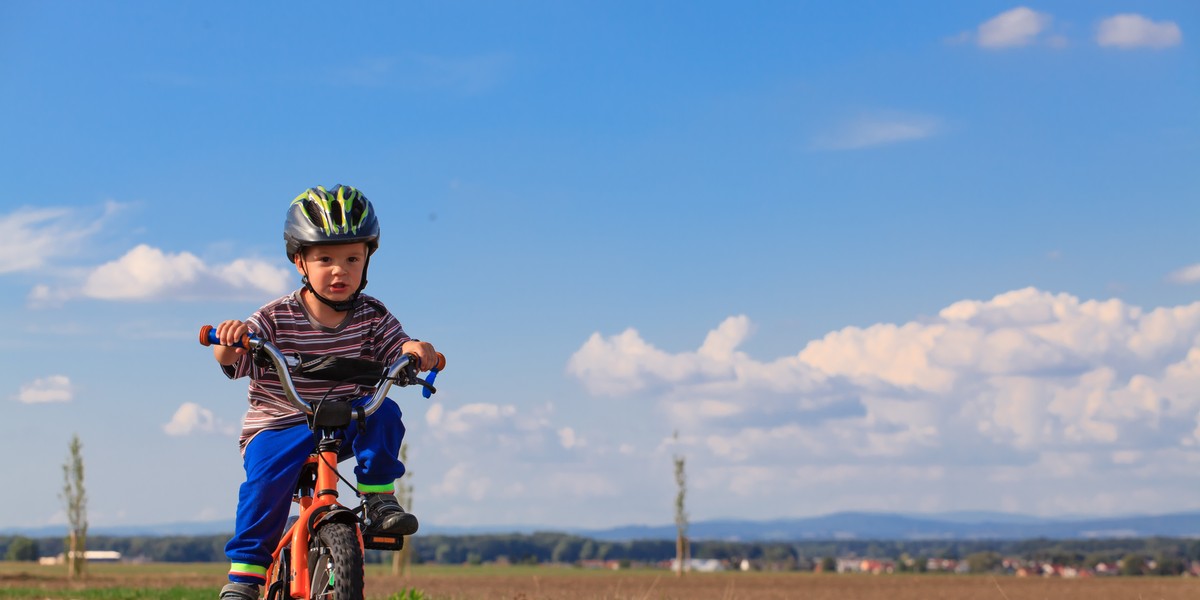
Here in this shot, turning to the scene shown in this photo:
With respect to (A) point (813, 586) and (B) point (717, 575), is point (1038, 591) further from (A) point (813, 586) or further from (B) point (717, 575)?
(B) point (717, 575)

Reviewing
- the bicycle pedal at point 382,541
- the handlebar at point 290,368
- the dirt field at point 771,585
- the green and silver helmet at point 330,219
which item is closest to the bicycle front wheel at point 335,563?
the bicycle pedal at point 382,541

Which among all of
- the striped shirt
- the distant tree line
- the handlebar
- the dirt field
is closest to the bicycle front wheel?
the handlebar

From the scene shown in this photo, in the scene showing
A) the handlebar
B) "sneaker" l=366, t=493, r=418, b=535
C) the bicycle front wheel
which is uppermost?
the handlebar

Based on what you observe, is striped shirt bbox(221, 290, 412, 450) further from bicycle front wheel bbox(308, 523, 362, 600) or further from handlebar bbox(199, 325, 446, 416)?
bicycle front wheel bbox(308, 523, 362, 600)

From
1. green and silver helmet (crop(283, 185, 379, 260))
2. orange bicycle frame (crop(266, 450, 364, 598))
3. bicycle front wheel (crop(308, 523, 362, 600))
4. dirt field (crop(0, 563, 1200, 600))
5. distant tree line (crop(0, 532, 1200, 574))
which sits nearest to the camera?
bicycle front wheel (crop(308, 523, 362, 600))

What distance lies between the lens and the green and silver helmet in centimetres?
596

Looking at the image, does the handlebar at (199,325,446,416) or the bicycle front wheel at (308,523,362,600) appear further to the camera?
the handlebar at (199,325,446,416)

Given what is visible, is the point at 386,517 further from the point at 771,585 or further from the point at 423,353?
the point at 771,585

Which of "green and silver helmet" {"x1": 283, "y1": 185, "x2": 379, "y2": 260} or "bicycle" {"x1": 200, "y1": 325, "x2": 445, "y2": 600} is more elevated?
"green and silver helmet" {"x1": 283, "y1": 185, "x2": 379, "y2": 260}

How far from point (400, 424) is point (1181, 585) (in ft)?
180

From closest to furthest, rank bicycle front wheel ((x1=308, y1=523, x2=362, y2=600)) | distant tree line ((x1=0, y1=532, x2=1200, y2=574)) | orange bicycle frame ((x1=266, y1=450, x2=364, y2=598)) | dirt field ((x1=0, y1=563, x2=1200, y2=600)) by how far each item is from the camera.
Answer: bicycle front wheel ((x1=308, y1=523, x2=362, y2=600)) → orange bicycle frame ((x1=266, y1=450, x2=364, y2=598)) → dirt field ((x1=0, y1=563, x2=1200, y2=600)) → distant tree line ((x1=0, y1=532, x2=1200, y2=574))

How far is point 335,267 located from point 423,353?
588 mm

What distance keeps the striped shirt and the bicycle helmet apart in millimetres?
143

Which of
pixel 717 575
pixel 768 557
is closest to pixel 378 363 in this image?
pixel 717 575
